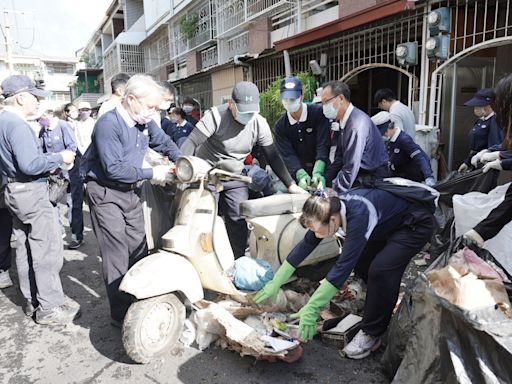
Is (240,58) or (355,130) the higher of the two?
(240,58)

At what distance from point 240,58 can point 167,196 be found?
26.8 ft

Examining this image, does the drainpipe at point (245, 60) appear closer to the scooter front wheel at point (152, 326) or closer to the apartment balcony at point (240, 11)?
the apartment balcony at point (240, 11)

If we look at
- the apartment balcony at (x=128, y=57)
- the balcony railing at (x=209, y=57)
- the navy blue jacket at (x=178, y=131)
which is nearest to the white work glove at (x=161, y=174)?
the navy blue jacket at (x=178, y=131)

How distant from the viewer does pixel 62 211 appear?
7.38m

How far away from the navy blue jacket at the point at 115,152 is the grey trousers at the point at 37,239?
1.80ft

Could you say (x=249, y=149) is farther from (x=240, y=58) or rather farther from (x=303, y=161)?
(x=240, y=58)

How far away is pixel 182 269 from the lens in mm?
2674

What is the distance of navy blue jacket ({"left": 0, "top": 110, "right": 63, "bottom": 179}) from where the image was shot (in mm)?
2918

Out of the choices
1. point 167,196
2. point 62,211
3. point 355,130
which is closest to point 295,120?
point 355,130

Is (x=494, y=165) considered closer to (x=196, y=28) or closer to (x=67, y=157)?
(x=67, y=157)

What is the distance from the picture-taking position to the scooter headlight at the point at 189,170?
2684mm

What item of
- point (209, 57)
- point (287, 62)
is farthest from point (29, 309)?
point (209, 57)

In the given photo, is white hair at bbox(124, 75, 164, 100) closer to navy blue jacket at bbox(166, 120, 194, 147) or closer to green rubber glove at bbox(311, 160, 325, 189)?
green rubber glove at bbox(311, 160, 325, 189)

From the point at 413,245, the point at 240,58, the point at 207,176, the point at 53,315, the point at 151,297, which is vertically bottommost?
the point at 53,315
